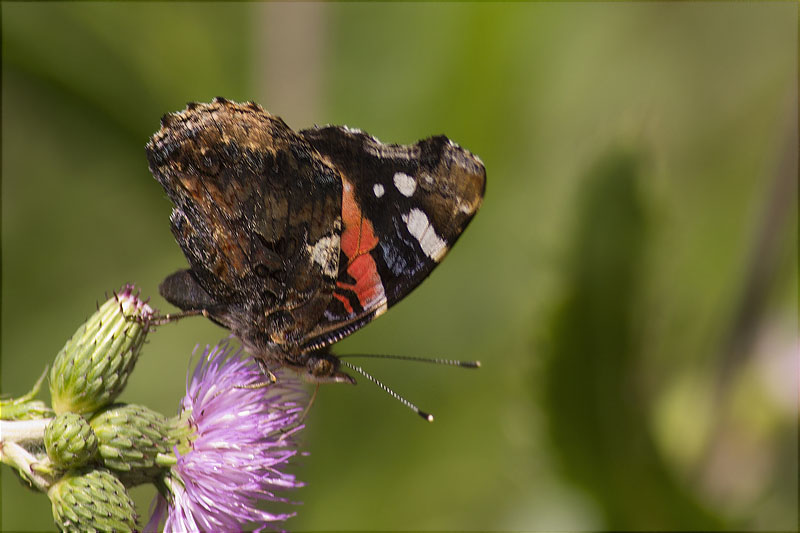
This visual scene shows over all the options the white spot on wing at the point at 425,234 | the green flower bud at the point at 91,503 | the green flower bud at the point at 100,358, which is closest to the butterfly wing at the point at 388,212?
the white spot on wing at the point at 425,234

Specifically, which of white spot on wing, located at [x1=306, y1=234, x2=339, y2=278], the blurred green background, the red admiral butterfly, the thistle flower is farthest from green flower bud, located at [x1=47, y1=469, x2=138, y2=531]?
the blurred green background

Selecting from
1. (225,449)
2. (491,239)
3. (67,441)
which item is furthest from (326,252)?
(491,239)

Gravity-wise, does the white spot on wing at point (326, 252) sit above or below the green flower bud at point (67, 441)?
above

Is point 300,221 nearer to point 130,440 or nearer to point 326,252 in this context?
point 326,252

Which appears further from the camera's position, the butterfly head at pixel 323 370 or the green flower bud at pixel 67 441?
the butterfly head at pixel 323 370

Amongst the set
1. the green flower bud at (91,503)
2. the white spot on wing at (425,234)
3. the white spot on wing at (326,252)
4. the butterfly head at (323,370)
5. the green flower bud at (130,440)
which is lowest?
the green flower bud at (91,503)

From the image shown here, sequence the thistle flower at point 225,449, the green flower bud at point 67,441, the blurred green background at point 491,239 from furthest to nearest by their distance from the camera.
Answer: the blurred green background at point 491,239 → the thistle flower at point 225,449 → the green flower bud at point 67,441

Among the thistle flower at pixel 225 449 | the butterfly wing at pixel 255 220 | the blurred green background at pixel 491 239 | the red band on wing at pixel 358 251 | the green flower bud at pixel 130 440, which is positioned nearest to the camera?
the green flower bud at pixel 130 440

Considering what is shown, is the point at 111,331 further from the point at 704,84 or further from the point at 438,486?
the point at 704,84

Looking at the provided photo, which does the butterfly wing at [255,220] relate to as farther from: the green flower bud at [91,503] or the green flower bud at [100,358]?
the green flower bud at [91,503]

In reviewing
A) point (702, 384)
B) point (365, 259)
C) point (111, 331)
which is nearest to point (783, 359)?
point (702, 384)
